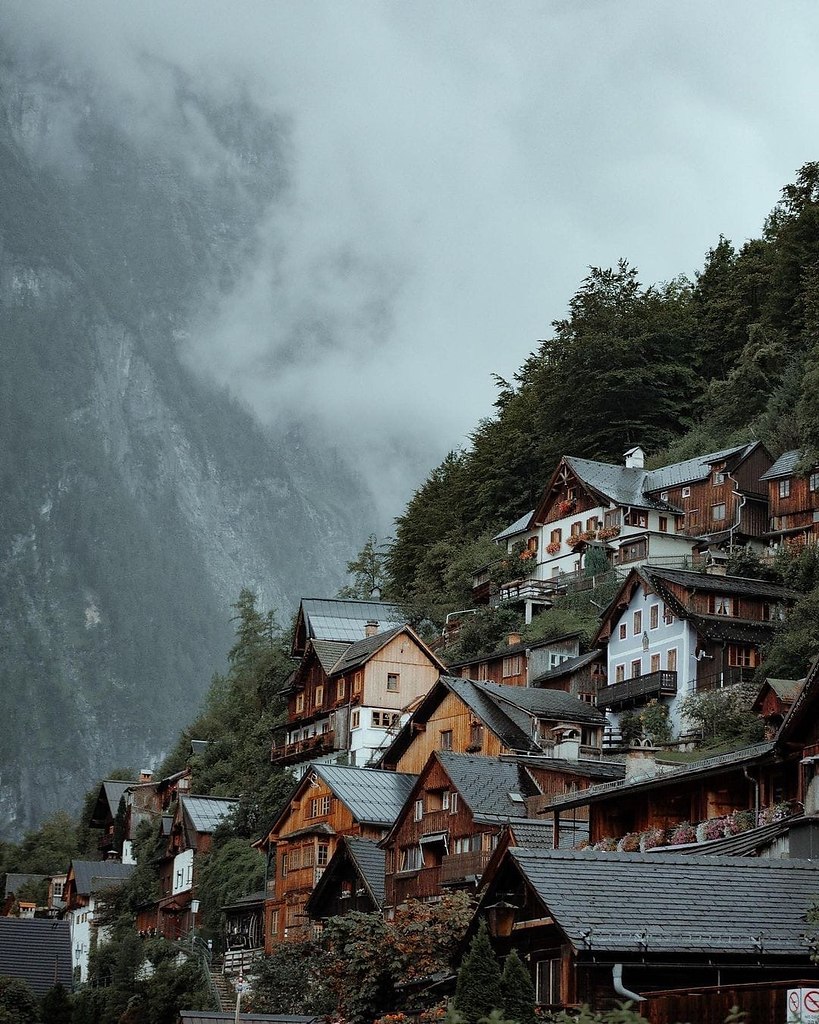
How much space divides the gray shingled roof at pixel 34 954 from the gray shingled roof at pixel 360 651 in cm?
2791

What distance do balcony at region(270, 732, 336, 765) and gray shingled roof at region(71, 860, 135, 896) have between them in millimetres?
15121

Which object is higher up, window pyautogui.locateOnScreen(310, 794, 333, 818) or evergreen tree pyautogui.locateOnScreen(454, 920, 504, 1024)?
window pyautogui.locateOnScreen(310, 794, 333, 818)

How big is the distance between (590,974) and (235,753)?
225ft

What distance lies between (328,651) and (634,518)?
1887 centimetres

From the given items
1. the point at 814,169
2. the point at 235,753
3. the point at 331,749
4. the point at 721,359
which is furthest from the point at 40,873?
the point at 814,169

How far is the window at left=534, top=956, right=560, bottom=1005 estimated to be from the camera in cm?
2723

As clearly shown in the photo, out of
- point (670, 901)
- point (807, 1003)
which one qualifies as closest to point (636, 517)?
point (670, 901)

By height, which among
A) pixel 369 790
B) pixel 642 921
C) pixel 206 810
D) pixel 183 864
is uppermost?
pixel 206 810

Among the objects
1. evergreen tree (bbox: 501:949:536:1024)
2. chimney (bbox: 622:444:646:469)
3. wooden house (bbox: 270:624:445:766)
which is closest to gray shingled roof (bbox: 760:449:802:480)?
chimney (bbox: 622:444:646:469)

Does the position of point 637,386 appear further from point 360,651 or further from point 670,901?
point 670,901

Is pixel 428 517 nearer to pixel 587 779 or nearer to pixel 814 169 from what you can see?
pixel 814 169

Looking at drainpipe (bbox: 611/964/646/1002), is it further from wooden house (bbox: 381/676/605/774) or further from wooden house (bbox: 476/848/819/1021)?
wooden house (bbox: 381/676/605/774)

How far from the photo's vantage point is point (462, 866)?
4853 centimetres

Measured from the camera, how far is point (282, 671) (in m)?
95.2
